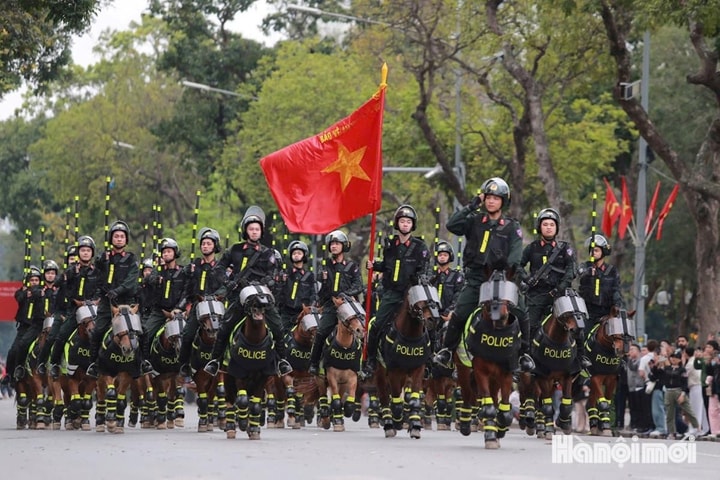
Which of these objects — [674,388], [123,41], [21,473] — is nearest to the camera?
[21,473]

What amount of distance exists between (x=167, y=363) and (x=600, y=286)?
5.97 m

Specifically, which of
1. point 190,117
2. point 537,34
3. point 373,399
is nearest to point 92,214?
point 190,117

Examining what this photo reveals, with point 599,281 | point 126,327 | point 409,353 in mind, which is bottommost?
point 409,353

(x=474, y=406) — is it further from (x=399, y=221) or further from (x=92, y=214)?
(x=92, y=214)

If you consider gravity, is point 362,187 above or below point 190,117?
below

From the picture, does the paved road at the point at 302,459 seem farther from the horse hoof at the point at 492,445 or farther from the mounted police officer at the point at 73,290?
the mounted police officer at the point at 73,290

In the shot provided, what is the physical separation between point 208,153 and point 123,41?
19909 mm

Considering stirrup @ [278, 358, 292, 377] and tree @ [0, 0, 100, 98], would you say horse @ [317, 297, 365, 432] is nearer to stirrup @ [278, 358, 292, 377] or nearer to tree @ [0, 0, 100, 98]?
stirrup @ [278, 358, 292, 377]

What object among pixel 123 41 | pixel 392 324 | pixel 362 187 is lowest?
pixel 392 324

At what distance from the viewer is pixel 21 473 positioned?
1594 cm

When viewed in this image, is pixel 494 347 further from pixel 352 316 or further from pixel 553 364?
pixel 352 316

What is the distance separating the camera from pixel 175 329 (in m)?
24.9

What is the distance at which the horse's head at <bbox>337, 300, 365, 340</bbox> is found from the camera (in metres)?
23.8

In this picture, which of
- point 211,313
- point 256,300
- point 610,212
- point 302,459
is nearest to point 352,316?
point 211,313
